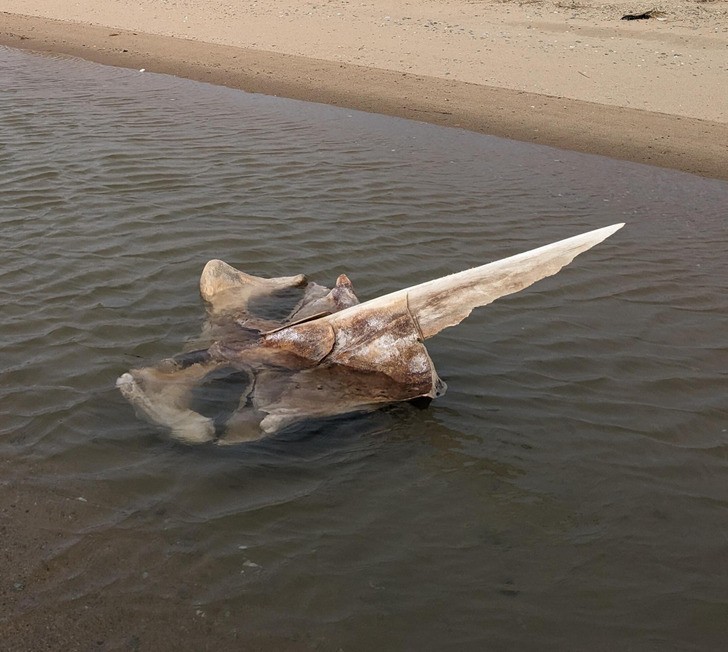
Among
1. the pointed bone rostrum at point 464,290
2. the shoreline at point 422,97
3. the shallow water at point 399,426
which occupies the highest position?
the shoreline at point 422,97

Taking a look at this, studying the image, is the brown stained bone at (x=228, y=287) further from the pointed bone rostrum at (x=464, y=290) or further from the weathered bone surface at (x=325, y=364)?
the pointed bone rostrum at (x=464, y=290)

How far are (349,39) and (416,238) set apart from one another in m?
8.63

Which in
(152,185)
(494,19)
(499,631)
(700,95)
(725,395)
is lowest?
(499,631)

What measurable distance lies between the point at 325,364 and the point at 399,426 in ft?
1.72

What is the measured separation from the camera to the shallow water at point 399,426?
3273 mm

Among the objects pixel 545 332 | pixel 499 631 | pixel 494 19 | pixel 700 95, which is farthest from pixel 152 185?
pixel 494 19

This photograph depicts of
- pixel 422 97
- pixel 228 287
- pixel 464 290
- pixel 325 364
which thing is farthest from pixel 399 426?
pixel 422 97

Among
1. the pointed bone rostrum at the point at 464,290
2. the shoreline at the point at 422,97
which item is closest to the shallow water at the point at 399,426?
the pointed bone rostrum at the point at 464,290

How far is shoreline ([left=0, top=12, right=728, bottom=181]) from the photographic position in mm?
9984

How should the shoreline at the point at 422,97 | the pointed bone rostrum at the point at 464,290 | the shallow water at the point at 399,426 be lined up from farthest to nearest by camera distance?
the shoreline at the point at 422,97
the pointed bone rostrum at the point at 464,290
the shallow water at the point at 399,426

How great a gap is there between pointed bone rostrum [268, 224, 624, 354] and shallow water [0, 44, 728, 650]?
55cm

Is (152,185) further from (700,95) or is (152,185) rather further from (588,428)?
(700,95)

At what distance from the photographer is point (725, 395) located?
482 centimetres

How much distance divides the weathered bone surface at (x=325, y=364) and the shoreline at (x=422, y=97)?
6111mm
